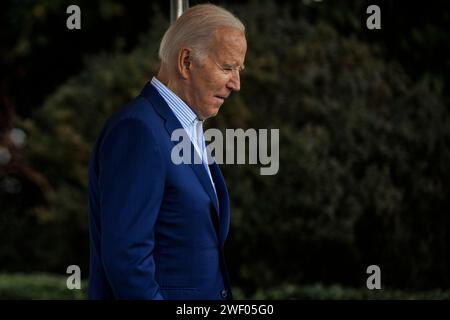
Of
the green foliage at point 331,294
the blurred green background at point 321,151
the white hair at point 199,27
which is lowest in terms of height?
the green foliage at point 331,294

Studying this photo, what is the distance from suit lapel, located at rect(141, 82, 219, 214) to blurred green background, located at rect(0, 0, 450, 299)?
159 inches

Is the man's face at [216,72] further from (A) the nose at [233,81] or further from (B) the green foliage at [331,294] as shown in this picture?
(B) the green foliage at [331,294]

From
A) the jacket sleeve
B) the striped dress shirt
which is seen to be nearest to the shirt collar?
the striped dress shirt

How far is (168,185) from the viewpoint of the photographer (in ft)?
8.23

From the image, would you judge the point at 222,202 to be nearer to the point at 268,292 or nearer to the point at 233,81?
the point at 233,81

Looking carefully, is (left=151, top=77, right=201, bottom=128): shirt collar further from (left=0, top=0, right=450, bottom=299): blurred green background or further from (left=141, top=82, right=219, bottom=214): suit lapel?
(left=0, top=0, right=450, bottom=299): blurred green background

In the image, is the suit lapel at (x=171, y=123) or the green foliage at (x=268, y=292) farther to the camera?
the green foliage at (x=268, y=292)

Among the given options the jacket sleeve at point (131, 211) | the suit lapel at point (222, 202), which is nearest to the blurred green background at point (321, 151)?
the suit lapel at point (222, 202)

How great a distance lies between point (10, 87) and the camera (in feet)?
42.6

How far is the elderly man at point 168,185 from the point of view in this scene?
244cm

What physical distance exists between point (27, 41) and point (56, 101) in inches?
95.3

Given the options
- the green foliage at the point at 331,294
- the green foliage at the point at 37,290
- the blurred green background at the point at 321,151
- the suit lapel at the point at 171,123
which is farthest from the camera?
the blurred green background at the point at 321,151

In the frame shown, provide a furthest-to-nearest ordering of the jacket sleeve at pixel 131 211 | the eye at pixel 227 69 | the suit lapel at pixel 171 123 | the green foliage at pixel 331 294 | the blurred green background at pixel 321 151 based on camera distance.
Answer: the blurred green background at pixel 321 151
the green foliage at pixel 331 294
the eye at pixel 227 69
the suit lapel at pixel 171 123
the jacket sleeve at pixel 131 211

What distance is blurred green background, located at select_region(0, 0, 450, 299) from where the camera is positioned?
798 cm
